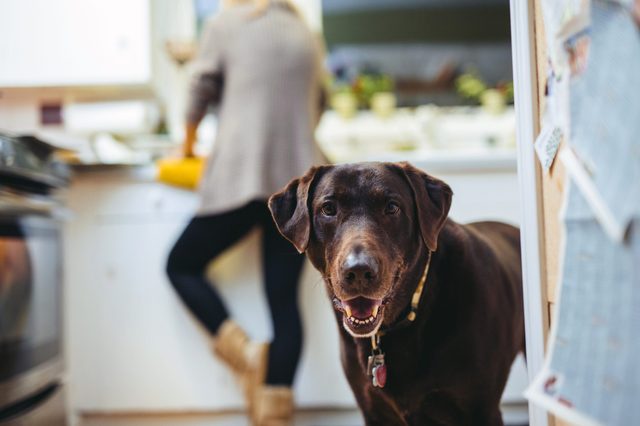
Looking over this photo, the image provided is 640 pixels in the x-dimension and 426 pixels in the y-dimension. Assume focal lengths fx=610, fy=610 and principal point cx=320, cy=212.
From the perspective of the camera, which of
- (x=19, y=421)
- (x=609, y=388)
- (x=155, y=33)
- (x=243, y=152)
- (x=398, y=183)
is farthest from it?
(x=155, y=33)

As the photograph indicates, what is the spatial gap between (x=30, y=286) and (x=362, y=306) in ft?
3.79

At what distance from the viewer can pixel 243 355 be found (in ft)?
6.36

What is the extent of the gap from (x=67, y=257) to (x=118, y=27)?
0.89 metres

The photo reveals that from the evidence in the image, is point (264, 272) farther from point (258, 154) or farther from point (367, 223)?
point (367, 223)

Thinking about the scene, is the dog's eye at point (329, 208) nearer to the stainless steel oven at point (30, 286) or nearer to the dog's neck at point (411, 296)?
the dog's neck at point (411, 296)

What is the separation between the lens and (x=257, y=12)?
6.16 feet

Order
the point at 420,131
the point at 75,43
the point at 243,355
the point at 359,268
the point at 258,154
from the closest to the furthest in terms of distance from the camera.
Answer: the point at 359,268
the point at 258,154
the point at 243,355
the point at 75,43
the point at 420,131

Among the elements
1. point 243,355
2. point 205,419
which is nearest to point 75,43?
point 243,355

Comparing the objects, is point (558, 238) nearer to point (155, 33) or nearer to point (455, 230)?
point (455, 230)

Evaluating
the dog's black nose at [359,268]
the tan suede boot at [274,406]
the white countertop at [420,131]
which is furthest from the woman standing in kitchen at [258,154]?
the dog's black nose at [359,268]

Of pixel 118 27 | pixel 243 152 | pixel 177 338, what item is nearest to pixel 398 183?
pixel 243 152

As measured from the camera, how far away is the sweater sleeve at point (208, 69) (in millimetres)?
1906

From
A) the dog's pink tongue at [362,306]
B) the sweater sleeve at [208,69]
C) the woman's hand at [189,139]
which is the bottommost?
the dog's pink tongue at [362,306]

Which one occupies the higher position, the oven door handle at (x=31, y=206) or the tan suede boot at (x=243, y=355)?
the oven door handle at (x=31, y=206)
